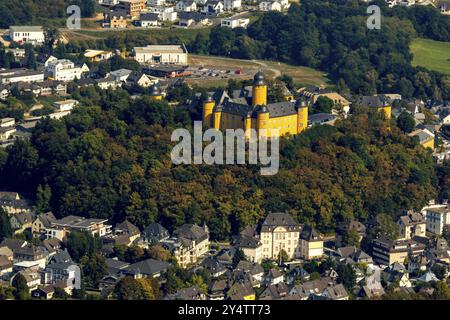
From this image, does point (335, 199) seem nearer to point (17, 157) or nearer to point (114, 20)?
point (17, 157)

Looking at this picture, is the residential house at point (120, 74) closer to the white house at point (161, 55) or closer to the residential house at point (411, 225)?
the white house at point (161, 55)

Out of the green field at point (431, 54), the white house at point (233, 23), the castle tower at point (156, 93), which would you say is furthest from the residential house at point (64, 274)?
the white house at point (233, 23)

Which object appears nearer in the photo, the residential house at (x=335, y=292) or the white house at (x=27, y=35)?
the residential house at (x=335, y=292)

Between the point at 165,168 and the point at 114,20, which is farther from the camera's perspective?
the point at 114,20

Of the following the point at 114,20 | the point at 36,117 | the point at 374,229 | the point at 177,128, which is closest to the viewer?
the point at 374,229
